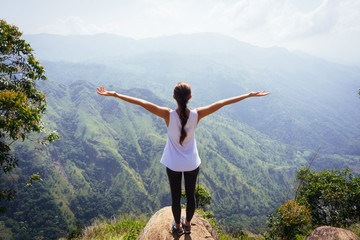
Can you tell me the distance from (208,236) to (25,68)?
7816 mm

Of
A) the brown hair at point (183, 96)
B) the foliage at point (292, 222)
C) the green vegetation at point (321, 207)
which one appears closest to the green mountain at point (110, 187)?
the green vegetation at point (321, 207)

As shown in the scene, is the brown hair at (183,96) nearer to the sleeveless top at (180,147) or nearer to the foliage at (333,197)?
the sleeveless top at (180,147)

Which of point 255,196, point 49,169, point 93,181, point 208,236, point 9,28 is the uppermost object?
point 9,28

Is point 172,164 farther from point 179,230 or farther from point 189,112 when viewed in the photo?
point 179,230

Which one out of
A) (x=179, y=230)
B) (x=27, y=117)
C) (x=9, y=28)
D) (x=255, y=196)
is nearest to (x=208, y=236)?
(x=179, y=230)

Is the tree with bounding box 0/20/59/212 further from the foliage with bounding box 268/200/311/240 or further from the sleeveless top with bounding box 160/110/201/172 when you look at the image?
the foliage with bounding box 268/200/311/240

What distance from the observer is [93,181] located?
154500mm

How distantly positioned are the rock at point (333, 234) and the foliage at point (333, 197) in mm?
11771

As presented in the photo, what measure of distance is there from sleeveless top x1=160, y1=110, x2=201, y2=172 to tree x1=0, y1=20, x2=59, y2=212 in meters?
3.83

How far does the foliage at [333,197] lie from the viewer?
54.3ft

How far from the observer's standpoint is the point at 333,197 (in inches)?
697

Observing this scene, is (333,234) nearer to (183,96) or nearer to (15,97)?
(183,96)

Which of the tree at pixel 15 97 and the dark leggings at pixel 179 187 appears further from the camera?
the tree at pixel 15 97

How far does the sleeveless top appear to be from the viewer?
10.6 feet
